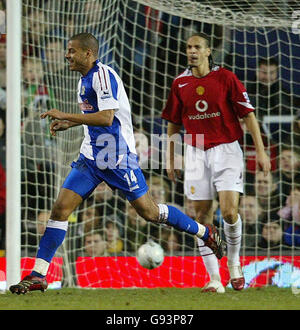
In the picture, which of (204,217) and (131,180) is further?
(204,217)

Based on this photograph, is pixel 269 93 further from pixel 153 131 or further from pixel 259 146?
pixel 259 146

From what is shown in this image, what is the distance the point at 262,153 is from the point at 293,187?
239 centimetres

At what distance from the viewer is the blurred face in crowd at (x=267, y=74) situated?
9.12m

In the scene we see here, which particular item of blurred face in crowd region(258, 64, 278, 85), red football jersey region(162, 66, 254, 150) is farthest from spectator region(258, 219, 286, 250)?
red football jersey region(162, 66, 254, 150)

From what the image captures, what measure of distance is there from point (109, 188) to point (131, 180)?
2931 mm

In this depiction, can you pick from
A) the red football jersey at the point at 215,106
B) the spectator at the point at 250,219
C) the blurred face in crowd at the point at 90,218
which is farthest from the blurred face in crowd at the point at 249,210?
the red football jersey at the point at 215,106

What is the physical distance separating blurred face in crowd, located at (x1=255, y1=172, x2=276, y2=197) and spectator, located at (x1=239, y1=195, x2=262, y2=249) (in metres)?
0.12

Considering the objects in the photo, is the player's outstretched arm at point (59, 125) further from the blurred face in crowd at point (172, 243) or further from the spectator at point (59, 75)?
the blurred face in crowd at point (172, 243)

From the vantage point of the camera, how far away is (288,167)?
29.0 feet

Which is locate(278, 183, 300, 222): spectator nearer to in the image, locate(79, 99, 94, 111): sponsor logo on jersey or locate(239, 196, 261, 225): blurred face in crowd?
locate(239, 196, 261, 225): blurred face in crowd

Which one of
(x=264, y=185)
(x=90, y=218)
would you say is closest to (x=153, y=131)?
(x=90, y=218)

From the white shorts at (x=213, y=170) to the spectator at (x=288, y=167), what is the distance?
7.05 feet

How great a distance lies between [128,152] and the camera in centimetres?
607

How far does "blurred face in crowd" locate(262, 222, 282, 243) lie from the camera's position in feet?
27.7
